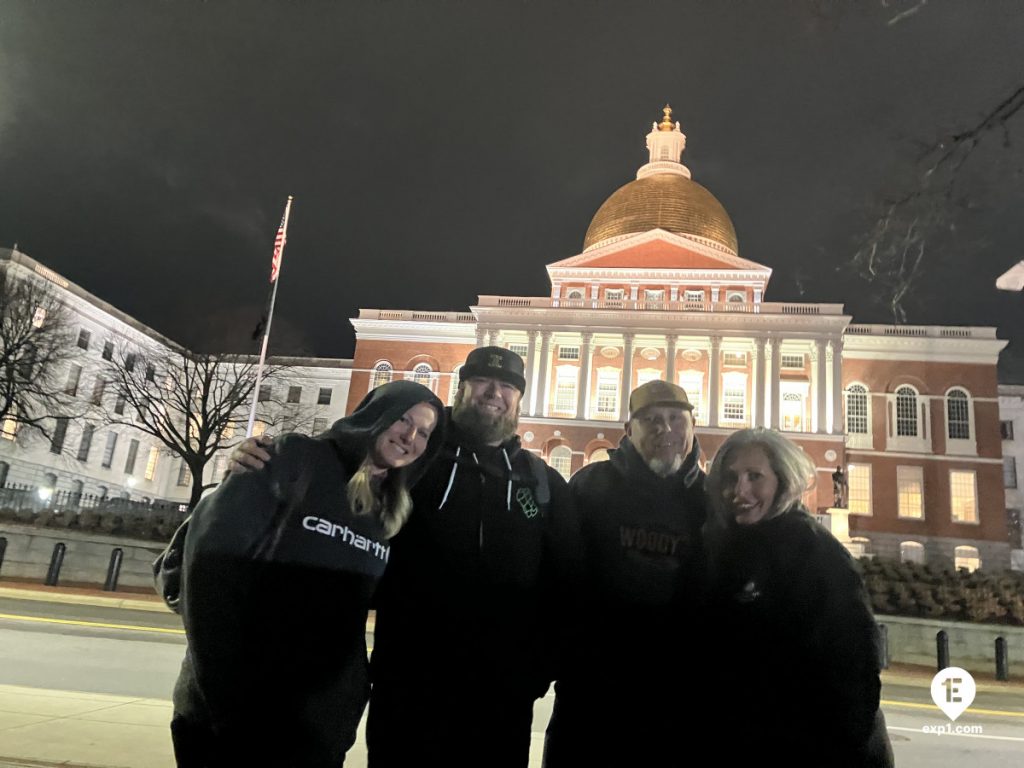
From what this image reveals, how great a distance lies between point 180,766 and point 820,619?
224 cm

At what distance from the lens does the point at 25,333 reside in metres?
32.9

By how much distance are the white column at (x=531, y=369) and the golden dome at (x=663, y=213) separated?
32.1 feet

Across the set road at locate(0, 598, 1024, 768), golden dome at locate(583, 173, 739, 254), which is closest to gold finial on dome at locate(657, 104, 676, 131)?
golden dome at locate(583, 173, 739, 254)

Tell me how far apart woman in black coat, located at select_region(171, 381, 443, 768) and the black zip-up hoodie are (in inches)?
7.9

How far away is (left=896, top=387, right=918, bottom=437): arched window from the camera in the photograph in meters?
44.2

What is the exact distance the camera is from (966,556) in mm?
40844

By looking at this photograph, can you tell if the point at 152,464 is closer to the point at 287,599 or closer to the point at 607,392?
the point at 607,392

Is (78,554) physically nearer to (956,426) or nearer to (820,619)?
(820,619)

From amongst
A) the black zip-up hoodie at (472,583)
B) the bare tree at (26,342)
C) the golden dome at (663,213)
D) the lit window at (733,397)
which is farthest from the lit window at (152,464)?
the black zip-up hoodie at (472,583)

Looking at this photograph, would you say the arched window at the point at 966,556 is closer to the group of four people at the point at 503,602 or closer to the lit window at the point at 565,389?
the lit window at the point at 565,389

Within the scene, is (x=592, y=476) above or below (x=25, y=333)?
below

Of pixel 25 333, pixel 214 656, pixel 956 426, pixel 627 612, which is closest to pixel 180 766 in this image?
pixel 214 656

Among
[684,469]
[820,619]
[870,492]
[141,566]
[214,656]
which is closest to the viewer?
[214,656]

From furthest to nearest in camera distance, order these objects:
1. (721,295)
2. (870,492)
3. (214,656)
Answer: (721,295)
(870,492)
(214,656)
